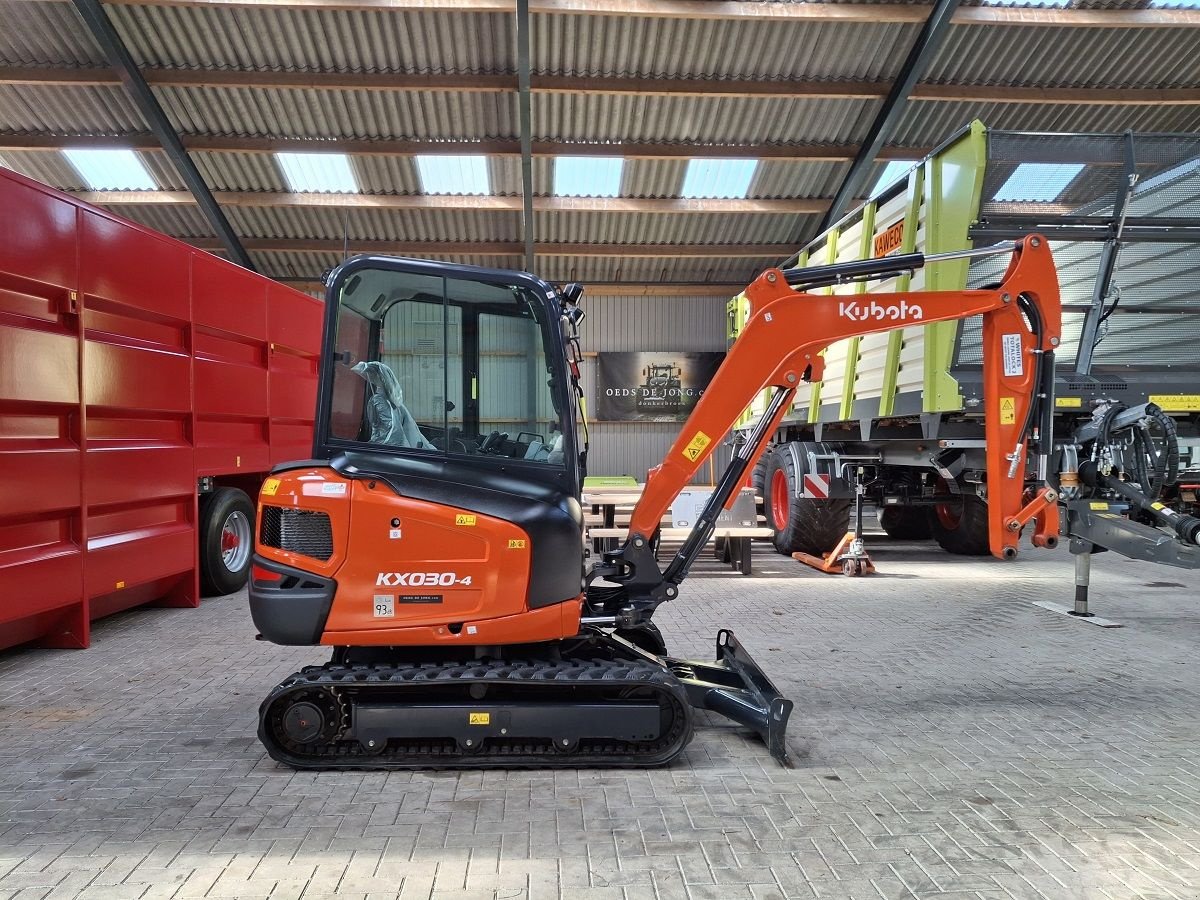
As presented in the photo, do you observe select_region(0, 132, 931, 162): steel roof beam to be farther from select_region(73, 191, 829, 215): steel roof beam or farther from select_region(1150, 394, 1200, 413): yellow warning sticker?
select_region(1150, 394, 1200, 413): yellow warning sticker

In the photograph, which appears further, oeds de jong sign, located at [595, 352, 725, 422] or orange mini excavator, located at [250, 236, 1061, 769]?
oeds de jong sign, located at [595, 352, 725, 422]

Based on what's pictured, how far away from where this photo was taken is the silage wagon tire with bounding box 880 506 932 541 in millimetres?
11992

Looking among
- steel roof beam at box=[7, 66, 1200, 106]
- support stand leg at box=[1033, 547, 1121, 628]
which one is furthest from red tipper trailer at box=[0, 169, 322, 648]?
support stand leg at box=[1033, 547, 1121, 628]

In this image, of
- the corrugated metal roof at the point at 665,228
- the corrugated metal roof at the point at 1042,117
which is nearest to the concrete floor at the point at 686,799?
the corrugated metal roof at the point at 1042,117

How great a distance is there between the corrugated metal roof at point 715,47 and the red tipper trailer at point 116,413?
19.9 ft

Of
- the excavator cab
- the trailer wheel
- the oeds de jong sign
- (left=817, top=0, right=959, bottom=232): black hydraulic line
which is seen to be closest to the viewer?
the excavator cab

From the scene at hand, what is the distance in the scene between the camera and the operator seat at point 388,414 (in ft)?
12.8

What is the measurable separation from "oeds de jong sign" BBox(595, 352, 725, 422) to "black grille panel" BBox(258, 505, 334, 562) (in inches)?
582

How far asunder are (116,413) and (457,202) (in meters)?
9.40

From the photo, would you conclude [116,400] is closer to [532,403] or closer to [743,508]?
[532,403]

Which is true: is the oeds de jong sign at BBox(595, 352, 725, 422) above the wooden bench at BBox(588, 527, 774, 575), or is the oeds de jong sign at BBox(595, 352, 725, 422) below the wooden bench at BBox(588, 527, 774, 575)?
above

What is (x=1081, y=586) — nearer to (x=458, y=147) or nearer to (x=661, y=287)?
(x=458, y=147)

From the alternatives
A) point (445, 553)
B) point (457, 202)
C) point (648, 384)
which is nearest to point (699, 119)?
point (457, 202)

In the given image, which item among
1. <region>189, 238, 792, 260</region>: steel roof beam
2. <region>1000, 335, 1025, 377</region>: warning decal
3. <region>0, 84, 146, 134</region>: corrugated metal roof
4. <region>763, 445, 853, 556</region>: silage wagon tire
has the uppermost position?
<region>0, 84, 146, 134</region>: corrugated metal roof
